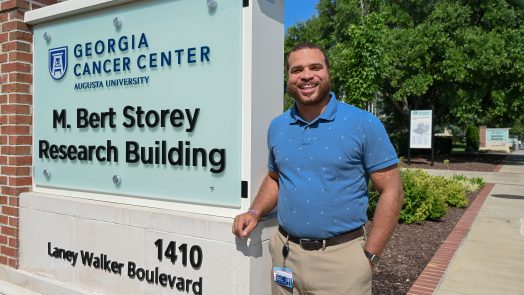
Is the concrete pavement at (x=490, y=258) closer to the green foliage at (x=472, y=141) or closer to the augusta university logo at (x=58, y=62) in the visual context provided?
the augusta university logo at (x=58, y=62)

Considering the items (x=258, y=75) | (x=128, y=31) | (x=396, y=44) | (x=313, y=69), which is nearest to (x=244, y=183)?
(x=258, y=75)

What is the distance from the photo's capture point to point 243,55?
2729 millimetres

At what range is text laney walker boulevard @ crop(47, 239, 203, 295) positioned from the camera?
2.89 m

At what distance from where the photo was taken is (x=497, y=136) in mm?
40281

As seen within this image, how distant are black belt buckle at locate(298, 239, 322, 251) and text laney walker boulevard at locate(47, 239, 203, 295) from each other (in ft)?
3.01

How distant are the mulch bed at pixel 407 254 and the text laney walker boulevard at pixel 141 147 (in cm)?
229

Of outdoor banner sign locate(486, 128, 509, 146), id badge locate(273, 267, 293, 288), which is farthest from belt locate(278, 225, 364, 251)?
outdoor banner sign locate(486, 128, 509, 146)

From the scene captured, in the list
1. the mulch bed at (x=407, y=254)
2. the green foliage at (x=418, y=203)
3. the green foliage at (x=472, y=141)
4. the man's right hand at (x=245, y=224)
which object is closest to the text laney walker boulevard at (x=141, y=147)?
the man's right hand at (x=245, y=224)

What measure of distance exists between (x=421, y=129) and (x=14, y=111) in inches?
692

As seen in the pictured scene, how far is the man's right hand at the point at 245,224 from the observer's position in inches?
98.6

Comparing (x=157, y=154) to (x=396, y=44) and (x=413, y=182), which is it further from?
(x=396, y=44)

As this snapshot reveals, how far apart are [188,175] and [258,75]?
875 millimetres

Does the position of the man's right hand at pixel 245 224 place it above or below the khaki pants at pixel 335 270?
above

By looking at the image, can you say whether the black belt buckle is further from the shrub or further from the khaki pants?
the shrub
